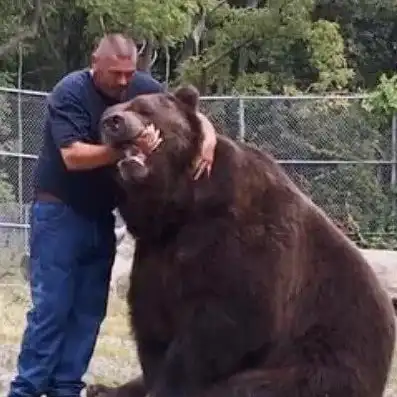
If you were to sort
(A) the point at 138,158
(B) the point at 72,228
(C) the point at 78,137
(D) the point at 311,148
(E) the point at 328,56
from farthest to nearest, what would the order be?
(E) the point at 328,56
(D) the point at 311,148
(B) the point at 72,228
(C) the point at 78,137
(A) the point at 138,158

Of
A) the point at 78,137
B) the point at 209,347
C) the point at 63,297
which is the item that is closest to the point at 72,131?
the point at 78,137

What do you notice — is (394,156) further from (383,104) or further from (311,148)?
(311,148)

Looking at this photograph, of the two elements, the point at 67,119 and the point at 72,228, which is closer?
the point at 67,119

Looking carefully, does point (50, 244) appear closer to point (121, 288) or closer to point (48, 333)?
point (48, 333)

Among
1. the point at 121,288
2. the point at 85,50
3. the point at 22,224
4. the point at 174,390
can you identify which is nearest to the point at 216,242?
the point at 174,390

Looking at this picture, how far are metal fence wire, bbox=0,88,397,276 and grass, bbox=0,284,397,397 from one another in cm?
519

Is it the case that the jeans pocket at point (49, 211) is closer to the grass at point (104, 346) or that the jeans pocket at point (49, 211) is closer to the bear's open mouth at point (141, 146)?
the bear's open mouth at point (141, 146)

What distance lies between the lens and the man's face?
648 centimetres

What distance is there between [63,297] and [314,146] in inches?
500

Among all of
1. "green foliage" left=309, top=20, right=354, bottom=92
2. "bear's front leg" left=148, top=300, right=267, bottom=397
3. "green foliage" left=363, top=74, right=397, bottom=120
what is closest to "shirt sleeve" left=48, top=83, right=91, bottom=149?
"bear's front leg" left=148, top=300, right=267, bottom=397

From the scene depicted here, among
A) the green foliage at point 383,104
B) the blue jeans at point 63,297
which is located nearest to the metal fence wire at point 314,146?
the green foliage at point 383,104

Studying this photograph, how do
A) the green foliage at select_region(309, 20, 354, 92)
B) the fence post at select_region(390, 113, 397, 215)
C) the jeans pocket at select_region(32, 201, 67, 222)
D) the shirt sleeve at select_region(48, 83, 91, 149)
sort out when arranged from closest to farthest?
the shirt sleeve at select_region(48, 83, 91, 149) → the jeans pocket at select_region(32, 201, 67, 222) → the fence post at select_region(390, 113, 397, 215) → the green foliage at select_region(309, 20, 354, 92)

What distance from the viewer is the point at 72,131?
6465 mm

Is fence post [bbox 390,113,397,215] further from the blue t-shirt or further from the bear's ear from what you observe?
the bear's ear
